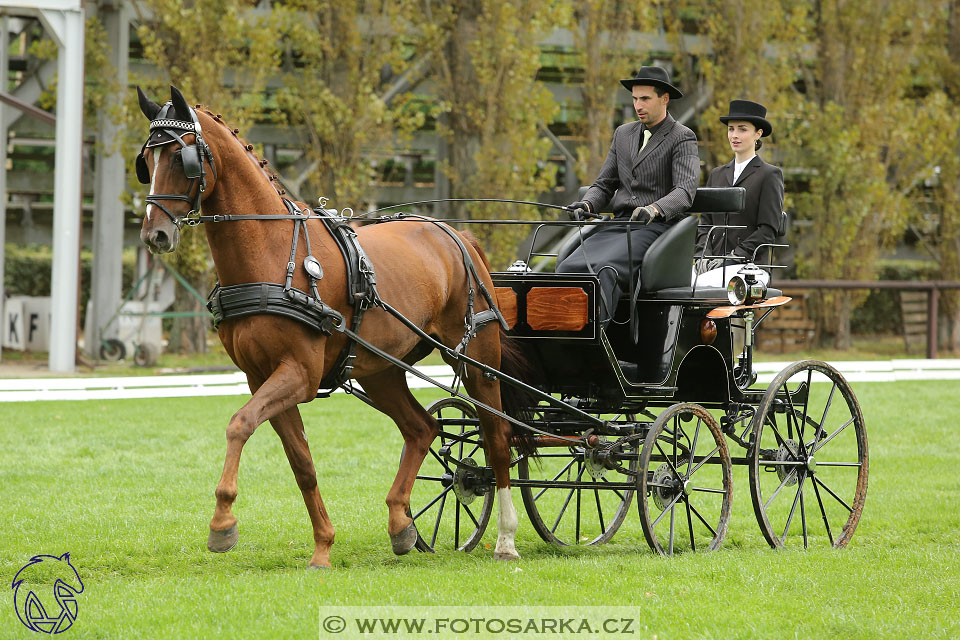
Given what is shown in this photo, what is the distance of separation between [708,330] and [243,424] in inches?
103

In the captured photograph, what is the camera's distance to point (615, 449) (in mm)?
6102

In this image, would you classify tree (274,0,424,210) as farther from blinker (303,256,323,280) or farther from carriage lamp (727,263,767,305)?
blinker (303,256,323,280)

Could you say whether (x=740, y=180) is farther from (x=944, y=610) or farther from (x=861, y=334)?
(x=861, y=334)

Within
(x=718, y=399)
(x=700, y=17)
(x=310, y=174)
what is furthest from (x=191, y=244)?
Result: (x=718, y=399)

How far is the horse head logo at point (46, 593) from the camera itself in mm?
4414

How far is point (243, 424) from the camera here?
15.7 feet

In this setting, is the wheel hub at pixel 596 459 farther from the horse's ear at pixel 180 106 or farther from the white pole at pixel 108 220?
the white pole at pixel 108 220

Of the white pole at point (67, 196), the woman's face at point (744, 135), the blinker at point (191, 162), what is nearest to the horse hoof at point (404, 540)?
the blinker at point (191, 162)

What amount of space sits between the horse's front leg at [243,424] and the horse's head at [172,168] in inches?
27.3

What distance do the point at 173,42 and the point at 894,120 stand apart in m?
12.0

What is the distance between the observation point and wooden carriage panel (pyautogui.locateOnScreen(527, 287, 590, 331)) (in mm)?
5969

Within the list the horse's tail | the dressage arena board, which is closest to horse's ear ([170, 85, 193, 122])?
the horse's tail

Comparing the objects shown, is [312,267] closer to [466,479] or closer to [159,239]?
[159,239]

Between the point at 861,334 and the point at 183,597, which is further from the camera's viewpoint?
the point at 861,334
